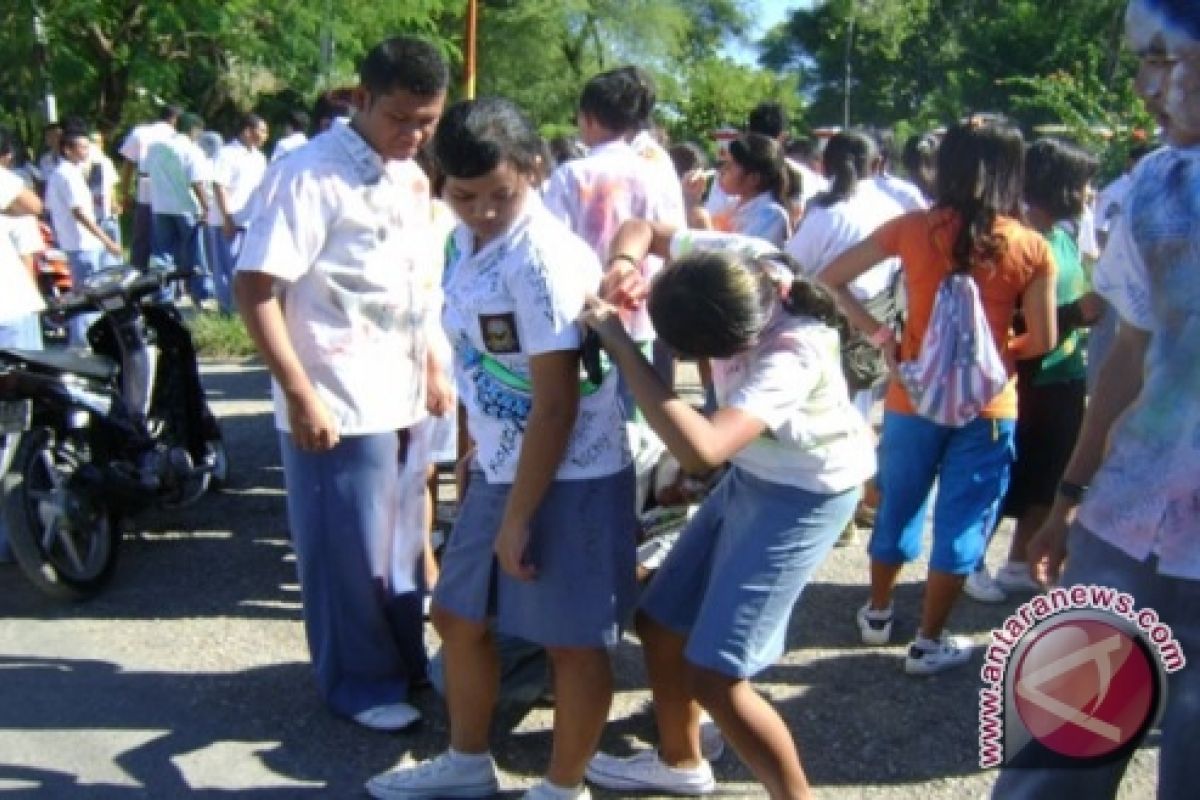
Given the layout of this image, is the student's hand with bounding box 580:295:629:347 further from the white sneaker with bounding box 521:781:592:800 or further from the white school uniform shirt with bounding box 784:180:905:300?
the white school uniform shirt with bounding box 784:180:905:300

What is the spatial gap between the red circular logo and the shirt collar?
2128 millimetres

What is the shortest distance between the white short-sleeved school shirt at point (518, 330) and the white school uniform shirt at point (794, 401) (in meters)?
0.29

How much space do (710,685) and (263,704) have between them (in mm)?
1609

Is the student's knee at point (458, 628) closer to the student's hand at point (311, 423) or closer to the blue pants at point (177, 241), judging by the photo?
the student's hand at point (311, 423)

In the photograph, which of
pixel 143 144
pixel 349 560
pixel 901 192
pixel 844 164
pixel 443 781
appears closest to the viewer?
pixel 443 781

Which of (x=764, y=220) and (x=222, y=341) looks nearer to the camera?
(x=764, y=220)

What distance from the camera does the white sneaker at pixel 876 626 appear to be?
14.0ft

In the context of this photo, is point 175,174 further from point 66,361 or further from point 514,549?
point 514,549

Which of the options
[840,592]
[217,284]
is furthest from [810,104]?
[840,592]

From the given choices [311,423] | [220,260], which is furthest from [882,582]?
[220,260]

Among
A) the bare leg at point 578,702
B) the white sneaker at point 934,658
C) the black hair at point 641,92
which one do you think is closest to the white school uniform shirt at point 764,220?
the black hair at point 641,92

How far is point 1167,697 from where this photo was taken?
218cm

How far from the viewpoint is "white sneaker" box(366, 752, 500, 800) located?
3225mm

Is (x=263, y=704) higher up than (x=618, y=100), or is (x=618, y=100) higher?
(x=618, y=100)
